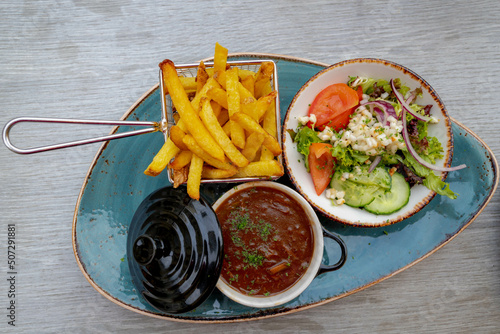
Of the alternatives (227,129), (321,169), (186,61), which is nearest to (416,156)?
(321,169)

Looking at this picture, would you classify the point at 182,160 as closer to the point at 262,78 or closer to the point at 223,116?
the point at 223,116

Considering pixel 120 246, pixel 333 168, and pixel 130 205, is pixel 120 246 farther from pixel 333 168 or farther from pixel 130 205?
pixel 333 168

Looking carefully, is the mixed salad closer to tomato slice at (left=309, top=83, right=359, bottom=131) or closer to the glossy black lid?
tomato slice at (left=309, top=83, right=359, bottom=131)

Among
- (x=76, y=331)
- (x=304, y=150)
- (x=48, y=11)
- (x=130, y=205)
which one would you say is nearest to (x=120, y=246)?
(x=130, y=205)

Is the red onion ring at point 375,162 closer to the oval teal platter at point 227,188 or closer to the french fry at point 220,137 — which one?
the oval teal platter at point 227,188

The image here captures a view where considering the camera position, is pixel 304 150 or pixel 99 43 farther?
pixel 99 43

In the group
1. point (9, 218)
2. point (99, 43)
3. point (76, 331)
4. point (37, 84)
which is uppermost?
point (99, 43)
